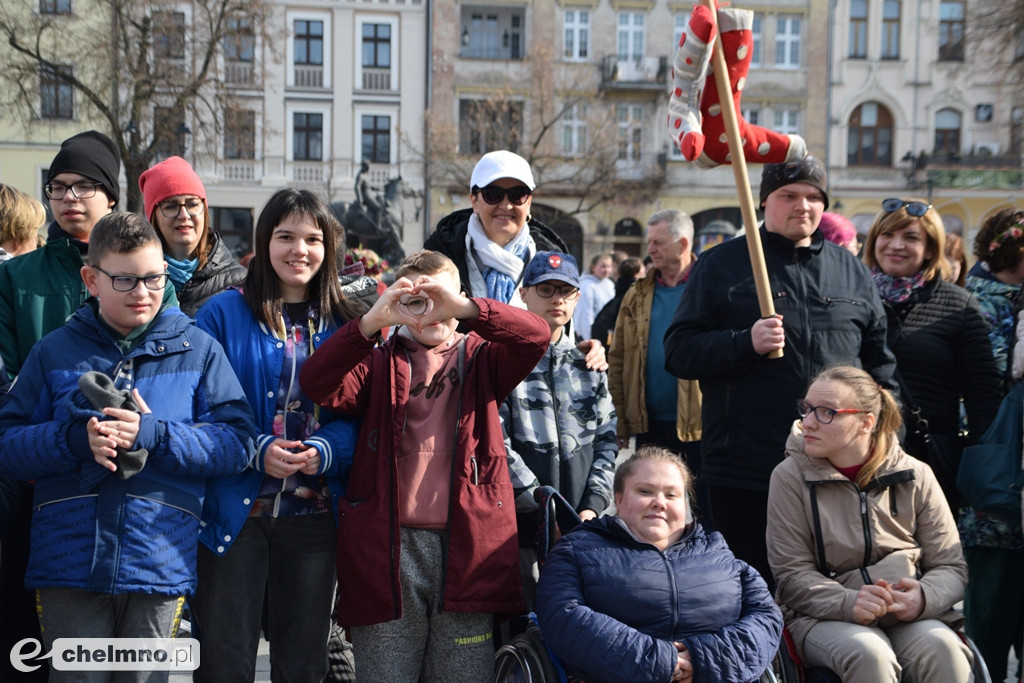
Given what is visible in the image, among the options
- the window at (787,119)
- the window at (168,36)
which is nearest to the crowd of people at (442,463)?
the window at (168,36)

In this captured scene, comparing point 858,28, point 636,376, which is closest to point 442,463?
point 636,376

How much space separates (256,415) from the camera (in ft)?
11.1

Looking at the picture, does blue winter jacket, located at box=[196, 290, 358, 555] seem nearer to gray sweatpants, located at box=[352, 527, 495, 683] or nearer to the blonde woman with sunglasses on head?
gray sweatpants, located at box=[352, 527, 495, 683]

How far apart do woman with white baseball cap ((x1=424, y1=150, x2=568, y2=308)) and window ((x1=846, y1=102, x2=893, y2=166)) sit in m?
31.2

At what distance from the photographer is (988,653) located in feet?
13.6

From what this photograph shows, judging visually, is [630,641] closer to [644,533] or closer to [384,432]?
[644,533]

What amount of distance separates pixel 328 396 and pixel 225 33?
20.2m

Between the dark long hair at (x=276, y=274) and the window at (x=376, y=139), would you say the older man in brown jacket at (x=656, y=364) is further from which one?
the window at (x=376, y=139)

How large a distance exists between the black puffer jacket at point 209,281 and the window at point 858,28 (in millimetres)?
32378

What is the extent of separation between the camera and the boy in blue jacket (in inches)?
116

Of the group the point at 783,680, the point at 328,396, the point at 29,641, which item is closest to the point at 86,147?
the point at 328,396

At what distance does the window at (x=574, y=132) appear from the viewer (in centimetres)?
3159

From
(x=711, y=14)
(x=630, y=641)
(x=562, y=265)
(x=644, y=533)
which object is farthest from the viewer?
(x=562, y=265)

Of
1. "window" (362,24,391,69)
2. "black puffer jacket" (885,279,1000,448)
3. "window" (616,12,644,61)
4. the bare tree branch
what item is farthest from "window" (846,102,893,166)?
"black puffer jacket" (885,279,1000,448)
